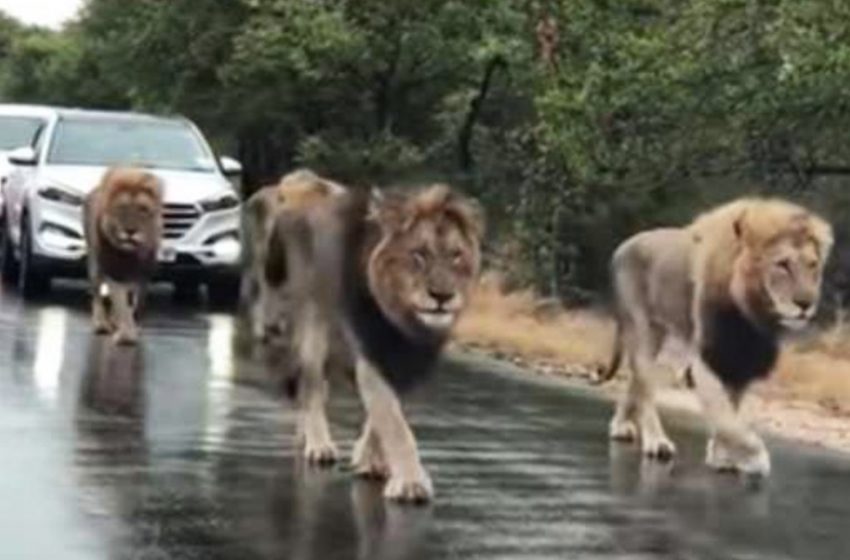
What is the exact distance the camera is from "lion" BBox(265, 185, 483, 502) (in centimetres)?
1003

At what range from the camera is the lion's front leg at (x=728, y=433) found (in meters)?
11.7

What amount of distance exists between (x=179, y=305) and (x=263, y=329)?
7.63 meters

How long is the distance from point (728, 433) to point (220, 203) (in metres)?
11.1

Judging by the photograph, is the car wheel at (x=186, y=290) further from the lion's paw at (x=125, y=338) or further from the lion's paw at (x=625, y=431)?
the lion's paw at (x=625, y=431)

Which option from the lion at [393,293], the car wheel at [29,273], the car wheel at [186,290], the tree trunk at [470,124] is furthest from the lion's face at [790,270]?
the tree trunk at [470,124]

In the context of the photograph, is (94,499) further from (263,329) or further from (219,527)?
(263,329)

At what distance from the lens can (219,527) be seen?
916cm

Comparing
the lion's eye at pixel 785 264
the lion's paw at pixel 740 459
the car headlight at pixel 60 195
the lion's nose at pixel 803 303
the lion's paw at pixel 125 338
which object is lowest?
the lion's paw at pixel 125 338

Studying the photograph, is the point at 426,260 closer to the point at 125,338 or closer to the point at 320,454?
the point at 320,454

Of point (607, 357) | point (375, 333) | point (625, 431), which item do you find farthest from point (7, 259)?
point (375, 333)

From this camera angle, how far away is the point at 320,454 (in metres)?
11.2

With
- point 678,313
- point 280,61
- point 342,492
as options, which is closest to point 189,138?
point 280,61

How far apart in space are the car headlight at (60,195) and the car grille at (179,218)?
948 millimetres

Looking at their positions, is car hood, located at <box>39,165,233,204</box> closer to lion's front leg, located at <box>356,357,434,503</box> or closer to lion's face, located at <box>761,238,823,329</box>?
lion's face, located at <box>761,238,823,329</box>
